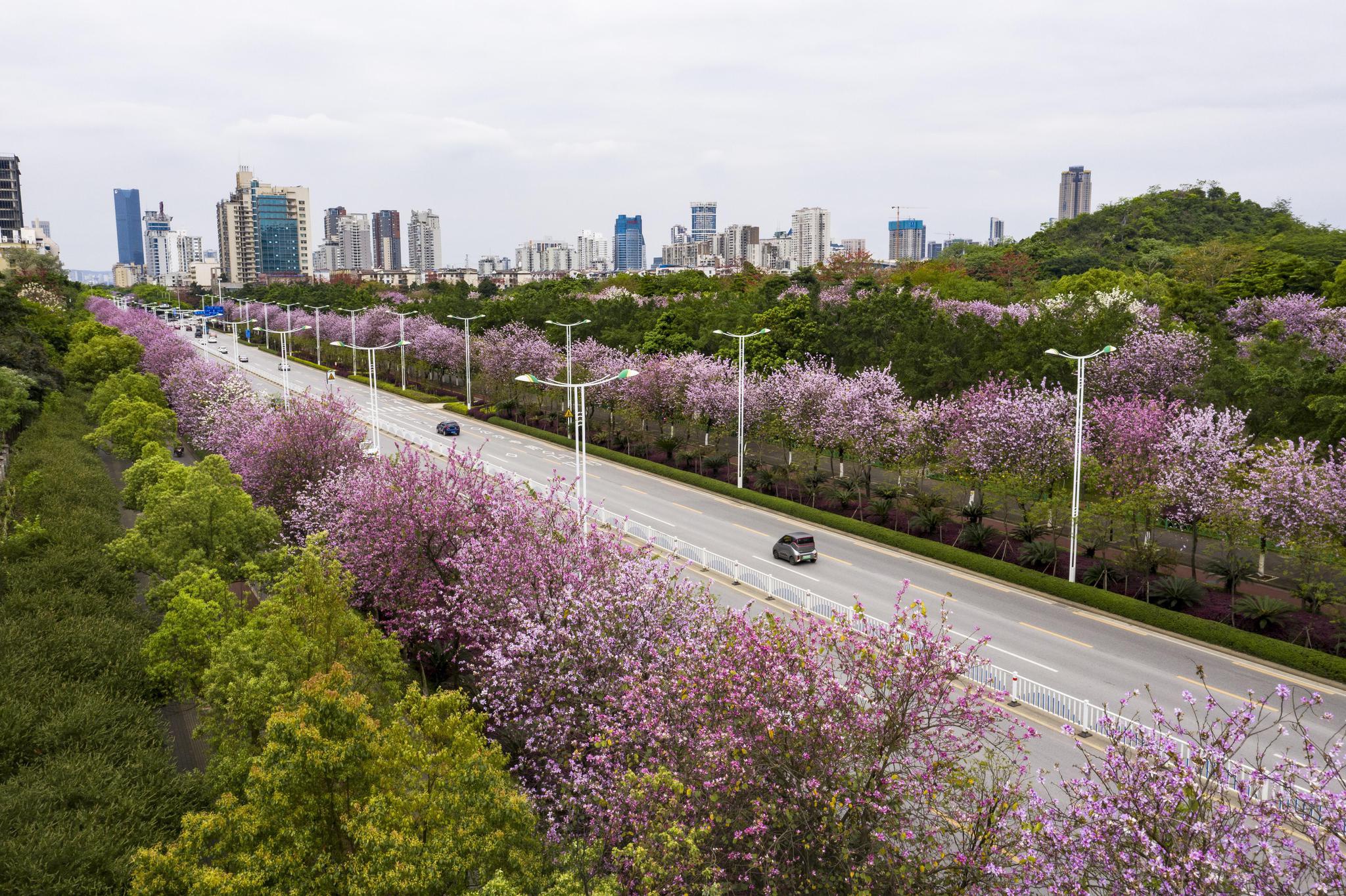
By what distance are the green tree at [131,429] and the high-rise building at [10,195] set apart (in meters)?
129

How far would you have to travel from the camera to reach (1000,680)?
2195 centimetres

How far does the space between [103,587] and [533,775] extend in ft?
49.1

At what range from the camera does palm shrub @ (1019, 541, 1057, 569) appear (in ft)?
102

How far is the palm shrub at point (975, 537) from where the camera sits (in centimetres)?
3375

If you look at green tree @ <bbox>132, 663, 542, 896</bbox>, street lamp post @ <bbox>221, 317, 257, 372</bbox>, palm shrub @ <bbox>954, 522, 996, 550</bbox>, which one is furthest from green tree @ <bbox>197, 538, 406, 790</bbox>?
street lamp post @ <bbox>221, 317, 257, 372</bbox>

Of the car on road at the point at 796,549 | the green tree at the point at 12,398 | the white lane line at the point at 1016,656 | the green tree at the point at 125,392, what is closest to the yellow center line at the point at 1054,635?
the white lane line at the point at 1016,656

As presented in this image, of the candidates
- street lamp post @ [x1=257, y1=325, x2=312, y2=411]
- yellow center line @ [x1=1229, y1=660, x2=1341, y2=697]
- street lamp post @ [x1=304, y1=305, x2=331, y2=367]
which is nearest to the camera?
yellow center line @ [x1=1229, y1=660, x2=1341, y2=697]

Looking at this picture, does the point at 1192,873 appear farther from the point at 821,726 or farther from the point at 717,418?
the point at 717,418

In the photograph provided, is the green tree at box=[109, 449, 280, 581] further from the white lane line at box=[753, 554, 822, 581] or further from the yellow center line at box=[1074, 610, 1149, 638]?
the yellow center line at box=[1074, 610, 1149, 638]

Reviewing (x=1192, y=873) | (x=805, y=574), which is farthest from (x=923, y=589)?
(x=1192, y=873)

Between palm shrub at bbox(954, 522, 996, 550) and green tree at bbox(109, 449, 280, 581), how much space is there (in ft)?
81.1

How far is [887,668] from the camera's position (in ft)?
39.4

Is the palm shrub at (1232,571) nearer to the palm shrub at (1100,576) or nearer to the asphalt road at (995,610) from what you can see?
the palm shrub at (1100,576)

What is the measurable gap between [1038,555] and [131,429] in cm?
4076
